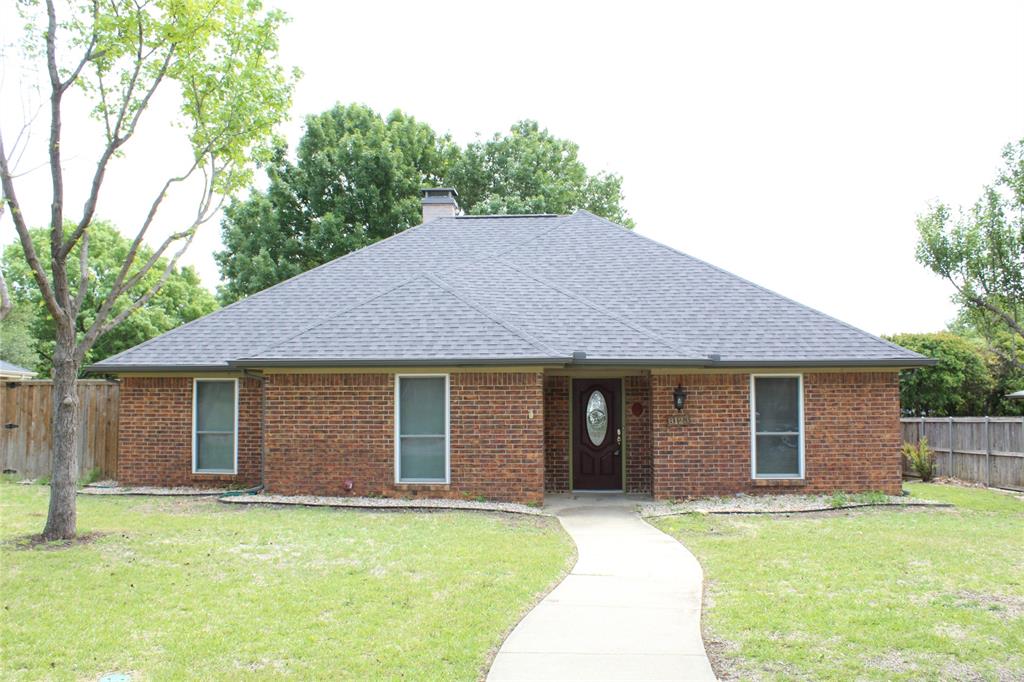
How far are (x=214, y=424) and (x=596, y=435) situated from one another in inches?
262

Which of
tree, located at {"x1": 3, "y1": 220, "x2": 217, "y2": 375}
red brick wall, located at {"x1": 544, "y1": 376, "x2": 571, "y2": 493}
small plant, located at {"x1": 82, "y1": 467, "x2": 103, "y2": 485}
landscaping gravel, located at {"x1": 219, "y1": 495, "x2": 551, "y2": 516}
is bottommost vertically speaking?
landscaping gravel, located at {"x1": 219, "y1": 495, "x2": 551, "y2": 516}

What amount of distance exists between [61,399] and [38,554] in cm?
181

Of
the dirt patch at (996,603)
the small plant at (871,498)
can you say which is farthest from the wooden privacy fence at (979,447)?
the dirt patch at (996,603)

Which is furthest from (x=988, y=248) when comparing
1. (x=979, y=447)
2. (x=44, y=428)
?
(x=44, y=428)

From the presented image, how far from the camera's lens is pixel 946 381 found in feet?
73.5

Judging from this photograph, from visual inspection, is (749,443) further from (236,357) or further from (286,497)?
(236,357)

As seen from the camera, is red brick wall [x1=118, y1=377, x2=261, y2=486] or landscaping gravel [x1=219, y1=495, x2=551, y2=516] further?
red brick wall [x1=118, y1=377, x2=261, y2=486]

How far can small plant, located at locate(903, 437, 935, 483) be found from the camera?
1855 cm

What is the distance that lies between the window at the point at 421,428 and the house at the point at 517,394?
1.0 inches

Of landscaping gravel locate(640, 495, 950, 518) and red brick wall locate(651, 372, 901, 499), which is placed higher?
red brick wall locate(651, 372, 901, 499)

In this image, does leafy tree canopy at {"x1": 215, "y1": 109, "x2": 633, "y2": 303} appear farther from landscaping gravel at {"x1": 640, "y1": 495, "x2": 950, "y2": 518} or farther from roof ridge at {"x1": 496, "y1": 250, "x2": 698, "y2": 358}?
landscaping gravel at {"x1": 640, "y1": 495, "x2": 950, "y2": 518}

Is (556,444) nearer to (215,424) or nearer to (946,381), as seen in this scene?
(215,424)

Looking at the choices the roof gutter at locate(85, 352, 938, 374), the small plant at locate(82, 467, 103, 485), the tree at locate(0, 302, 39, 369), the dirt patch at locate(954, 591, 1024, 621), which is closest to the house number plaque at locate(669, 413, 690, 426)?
the roof gutter at locate(85, 352, 938, 374)

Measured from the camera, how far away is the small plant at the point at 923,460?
18.5m
